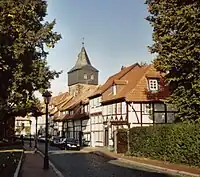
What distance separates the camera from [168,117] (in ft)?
153

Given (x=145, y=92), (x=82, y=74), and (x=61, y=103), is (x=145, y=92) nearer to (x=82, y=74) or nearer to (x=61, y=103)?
(x=61, y=103)

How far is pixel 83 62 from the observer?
111 metres

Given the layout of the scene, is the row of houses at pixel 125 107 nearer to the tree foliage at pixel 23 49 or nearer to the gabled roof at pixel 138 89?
the gabled roof at pixel 138 89

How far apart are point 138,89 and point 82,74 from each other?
199ft

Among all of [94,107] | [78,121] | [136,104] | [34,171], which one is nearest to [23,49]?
[34,171]

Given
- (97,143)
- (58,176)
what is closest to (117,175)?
(58,176)

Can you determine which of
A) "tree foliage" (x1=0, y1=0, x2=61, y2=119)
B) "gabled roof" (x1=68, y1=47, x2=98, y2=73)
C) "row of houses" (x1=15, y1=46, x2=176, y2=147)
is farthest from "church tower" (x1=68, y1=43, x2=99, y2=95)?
"tree foliage" (x1=0, y1=0, x2=61, y2=119)

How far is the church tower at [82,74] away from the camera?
355 ft

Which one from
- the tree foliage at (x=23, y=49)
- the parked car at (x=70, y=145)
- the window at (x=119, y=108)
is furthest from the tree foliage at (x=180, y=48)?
the parked car at (x=70, y=145)

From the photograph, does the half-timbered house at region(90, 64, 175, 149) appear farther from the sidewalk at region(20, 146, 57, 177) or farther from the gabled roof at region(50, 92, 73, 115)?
the gabled roof at region(50, 92, 73, 115)

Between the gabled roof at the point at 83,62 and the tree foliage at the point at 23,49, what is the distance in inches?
3002

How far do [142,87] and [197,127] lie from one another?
24472mm

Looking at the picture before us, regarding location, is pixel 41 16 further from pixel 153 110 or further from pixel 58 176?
pixel 153 110

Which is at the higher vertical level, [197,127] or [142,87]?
[142,87]
